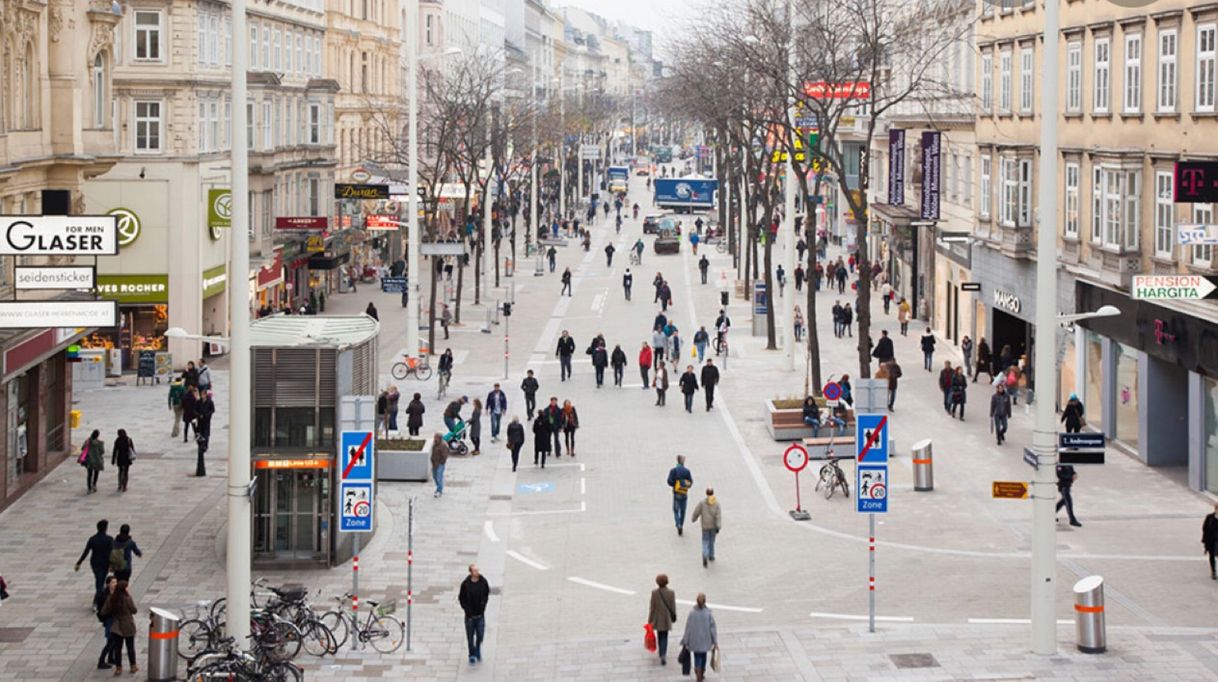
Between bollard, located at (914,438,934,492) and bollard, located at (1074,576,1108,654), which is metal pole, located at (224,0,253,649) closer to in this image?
bollard, located at (1074,576,1108,654)

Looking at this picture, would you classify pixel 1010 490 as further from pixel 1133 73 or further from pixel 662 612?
pixel 1133 73

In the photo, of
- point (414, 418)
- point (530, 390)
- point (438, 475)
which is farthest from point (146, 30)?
point (438, 475)

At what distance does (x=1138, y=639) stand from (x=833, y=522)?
28.7 feet

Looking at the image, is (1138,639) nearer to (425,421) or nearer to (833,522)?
(833,522)

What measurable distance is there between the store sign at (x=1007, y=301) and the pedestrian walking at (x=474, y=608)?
27.2m

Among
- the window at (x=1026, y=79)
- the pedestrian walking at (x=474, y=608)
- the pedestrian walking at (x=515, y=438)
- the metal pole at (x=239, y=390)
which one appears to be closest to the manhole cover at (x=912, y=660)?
the pedestrian walking at (x=474, y=608)

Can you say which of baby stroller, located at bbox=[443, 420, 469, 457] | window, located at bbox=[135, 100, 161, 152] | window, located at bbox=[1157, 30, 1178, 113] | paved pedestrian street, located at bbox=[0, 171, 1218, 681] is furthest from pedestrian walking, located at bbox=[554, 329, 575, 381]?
window, located at bbox=[1157, 30, 1178, 113]

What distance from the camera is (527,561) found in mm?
27609

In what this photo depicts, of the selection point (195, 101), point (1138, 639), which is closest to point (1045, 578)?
point (1138, 639)

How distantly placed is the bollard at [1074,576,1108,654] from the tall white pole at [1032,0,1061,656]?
1.39 ft

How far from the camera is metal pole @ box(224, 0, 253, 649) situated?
19250mm

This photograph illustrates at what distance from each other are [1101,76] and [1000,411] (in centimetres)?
762

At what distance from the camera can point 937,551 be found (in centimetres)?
2773

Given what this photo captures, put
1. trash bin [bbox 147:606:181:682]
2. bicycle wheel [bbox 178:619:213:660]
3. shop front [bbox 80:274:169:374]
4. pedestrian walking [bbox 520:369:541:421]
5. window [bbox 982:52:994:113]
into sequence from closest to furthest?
trash bin [bbox 147:606:181:682] < bicycle wheel [bbox 178:619:213:660] < pedestrian walking [bbox 520:369:541:421] < window [bbox 982:52:994:113] < shop front [bbox 80:274:169:374]
